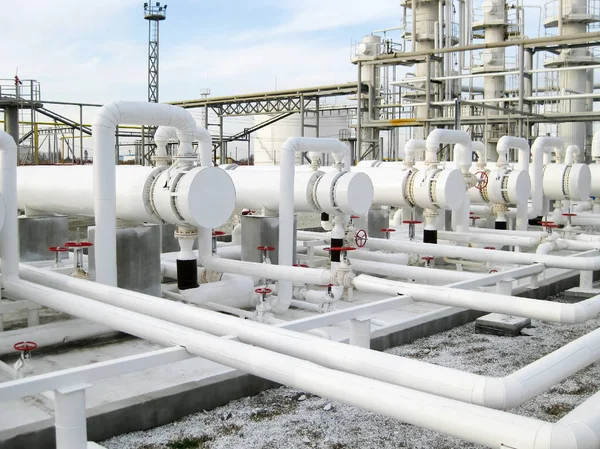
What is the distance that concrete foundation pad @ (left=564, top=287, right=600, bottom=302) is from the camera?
8039 millimetres

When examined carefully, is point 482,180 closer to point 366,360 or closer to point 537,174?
point 537,174

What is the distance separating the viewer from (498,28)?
71.1ft

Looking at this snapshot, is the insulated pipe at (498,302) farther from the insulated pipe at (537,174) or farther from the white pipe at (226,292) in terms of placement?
the insulated pipe at (537,174)

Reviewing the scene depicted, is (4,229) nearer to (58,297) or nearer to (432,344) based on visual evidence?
(58,297)

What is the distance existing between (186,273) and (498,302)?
3.22 metres

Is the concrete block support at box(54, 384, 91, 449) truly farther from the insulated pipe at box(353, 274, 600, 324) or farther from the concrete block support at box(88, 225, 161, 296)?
the concrete block support at box(88, 225, 161, 296)

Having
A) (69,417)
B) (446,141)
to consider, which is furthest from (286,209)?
(69,417)

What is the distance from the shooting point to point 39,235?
24.4 ft

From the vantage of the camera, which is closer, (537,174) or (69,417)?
(69,417)

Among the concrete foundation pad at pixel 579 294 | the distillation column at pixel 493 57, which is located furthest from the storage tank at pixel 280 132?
the concrete foundation pad at pixel 579 294

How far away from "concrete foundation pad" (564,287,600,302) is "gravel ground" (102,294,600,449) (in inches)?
113

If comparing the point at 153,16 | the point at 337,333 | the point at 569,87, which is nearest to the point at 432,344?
the point at 337,333

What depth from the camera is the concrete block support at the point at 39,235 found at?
734 centimetres

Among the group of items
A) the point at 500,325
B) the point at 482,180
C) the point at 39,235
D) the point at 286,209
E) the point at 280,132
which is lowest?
the point at 500,325
